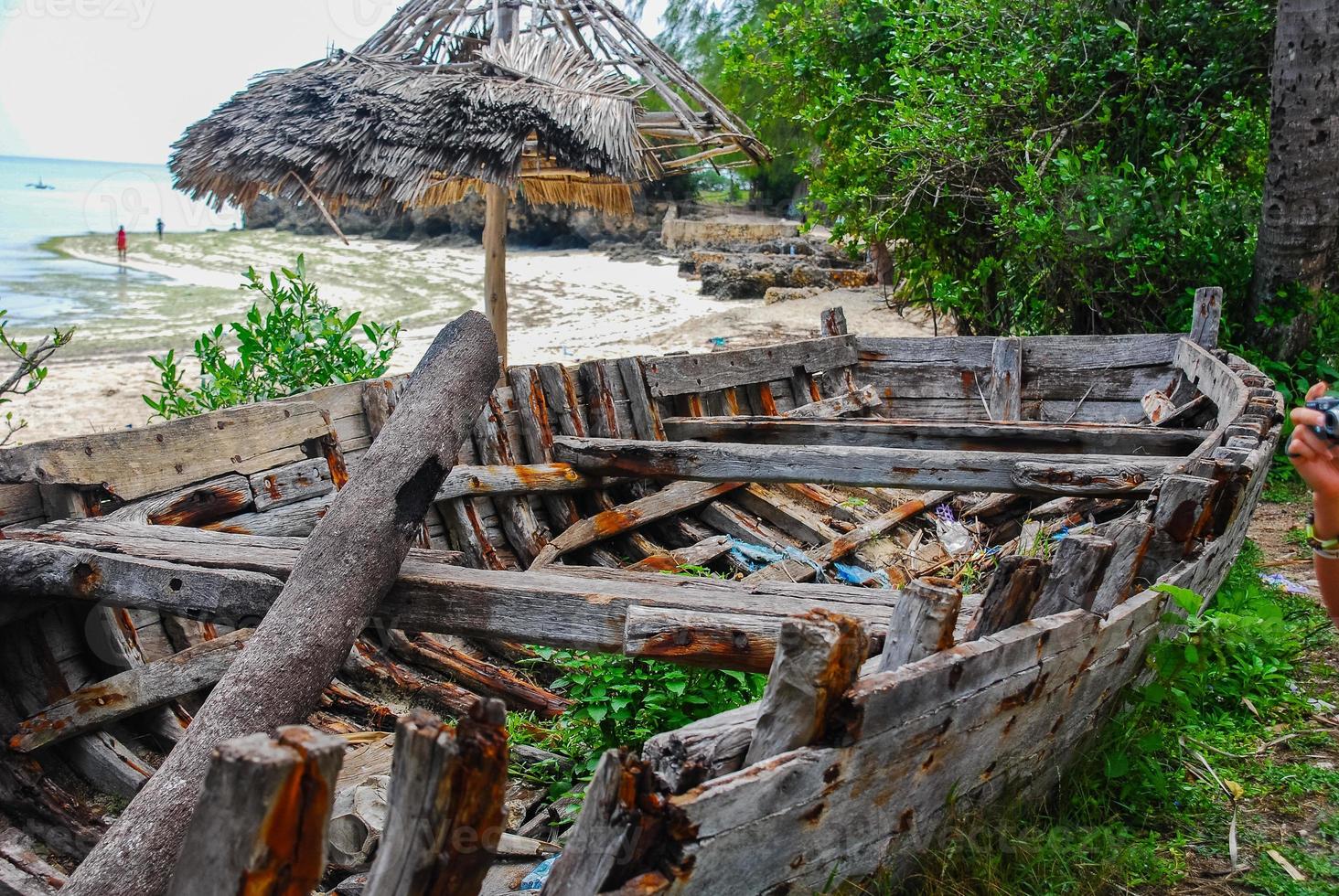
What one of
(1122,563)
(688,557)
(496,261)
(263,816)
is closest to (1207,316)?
(688,557)

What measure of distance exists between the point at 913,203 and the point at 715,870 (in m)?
8.75

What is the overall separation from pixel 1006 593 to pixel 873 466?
236cm

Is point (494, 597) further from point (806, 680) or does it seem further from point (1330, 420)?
point (1330, 420)

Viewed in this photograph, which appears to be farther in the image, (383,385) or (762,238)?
(762,238)

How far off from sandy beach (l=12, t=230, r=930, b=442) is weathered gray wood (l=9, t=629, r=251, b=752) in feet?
29.7

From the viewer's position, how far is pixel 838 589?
3189 millimetres

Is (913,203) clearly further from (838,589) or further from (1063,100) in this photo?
(838,589)

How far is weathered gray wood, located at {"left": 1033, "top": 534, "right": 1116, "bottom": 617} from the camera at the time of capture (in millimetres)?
2582

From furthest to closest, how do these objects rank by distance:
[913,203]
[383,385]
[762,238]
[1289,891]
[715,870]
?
[762,238], [913,203], [383,385], [1289,891], [715,870]

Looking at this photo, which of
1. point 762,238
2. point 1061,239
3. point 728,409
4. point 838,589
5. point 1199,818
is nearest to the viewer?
point 1199,818

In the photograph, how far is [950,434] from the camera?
538 centimetres

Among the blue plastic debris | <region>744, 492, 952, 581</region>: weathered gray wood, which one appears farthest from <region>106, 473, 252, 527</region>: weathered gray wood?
<region>744, 492, 952, 581</region>: weathered gray wood

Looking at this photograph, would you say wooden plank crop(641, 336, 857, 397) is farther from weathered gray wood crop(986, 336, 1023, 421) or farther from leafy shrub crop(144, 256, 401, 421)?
leafy shrub crop(144, 256, 401, 421)

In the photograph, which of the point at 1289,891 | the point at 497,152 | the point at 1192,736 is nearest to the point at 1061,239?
the point at 497,152
